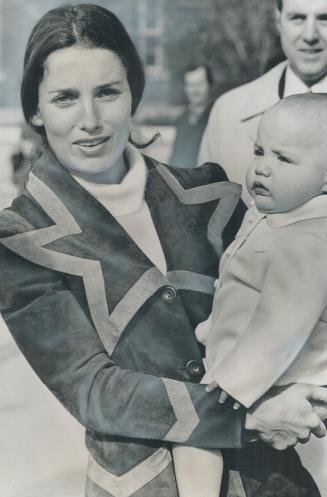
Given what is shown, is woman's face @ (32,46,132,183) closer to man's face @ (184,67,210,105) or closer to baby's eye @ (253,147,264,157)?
baby's eye @ (253,147,264,157)

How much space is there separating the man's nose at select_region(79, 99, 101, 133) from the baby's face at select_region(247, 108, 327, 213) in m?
0.31

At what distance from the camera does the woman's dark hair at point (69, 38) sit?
5.26 feet

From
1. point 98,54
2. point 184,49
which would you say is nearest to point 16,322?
point 98,54

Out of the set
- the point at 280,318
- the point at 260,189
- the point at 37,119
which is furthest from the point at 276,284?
the point at 37,119

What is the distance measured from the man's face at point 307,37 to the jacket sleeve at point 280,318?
610mm

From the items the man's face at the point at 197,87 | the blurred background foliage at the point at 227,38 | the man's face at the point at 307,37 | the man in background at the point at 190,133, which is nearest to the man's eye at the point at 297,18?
the man's face at the point at 307,37

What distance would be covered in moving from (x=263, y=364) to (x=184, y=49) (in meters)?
5.80

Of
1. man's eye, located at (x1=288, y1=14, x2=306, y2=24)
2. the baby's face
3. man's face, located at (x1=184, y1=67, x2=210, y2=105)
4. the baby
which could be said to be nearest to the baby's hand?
the baby

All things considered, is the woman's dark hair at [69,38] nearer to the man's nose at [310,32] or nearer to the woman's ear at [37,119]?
the woman's ear at [37,119]

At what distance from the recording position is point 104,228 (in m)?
1.67

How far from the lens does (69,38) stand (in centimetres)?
160

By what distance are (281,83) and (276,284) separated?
2.37ft

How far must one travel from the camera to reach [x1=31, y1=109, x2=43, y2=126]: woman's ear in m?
1.67

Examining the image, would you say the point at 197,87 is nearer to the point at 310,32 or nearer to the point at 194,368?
the point at 310,32
